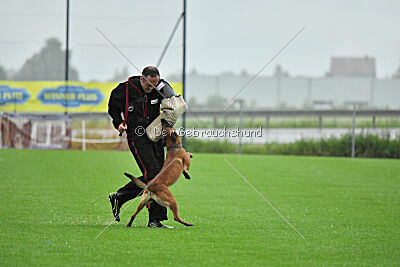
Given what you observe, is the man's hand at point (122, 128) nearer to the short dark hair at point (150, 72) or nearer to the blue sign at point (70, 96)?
the short dark hair at point (150, 72)

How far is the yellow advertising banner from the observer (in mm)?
21219

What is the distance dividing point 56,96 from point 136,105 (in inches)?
585

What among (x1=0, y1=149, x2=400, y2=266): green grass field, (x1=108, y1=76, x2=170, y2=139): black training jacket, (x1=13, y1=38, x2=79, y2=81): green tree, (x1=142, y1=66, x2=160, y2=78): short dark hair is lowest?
(x1=0, y1=149, x2=400, y2=266): green grass field

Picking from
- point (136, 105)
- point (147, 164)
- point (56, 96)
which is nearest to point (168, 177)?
point (147, 164)

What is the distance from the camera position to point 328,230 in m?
7.50

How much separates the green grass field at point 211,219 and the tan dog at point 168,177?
320 millimetres

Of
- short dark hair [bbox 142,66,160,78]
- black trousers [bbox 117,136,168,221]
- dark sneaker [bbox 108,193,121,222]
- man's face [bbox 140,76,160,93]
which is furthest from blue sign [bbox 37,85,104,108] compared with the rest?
short dark hair [bbox 142,66,160,78]

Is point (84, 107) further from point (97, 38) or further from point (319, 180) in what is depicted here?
point (319, 180)

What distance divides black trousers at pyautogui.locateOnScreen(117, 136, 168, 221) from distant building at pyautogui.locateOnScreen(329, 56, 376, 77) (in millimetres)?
56201

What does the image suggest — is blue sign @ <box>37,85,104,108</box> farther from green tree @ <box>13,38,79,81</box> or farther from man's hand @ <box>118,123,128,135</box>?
man's hand @ <box>118,123,128,135</box>

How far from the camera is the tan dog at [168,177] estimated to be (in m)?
7.09

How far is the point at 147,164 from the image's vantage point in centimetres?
729

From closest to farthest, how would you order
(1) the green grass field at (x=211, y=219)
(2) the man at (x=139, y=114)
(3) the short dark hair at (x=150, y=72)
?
(1) the green grass field at (x=211, y=219)
(3) the short dark hair at (x=150, y=72)
(2) the man at (x=139, y=114)

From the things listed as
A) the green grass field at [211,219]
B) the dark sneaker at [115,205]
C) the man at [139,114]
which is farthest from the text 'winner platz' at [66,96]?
the man at [139,114]
